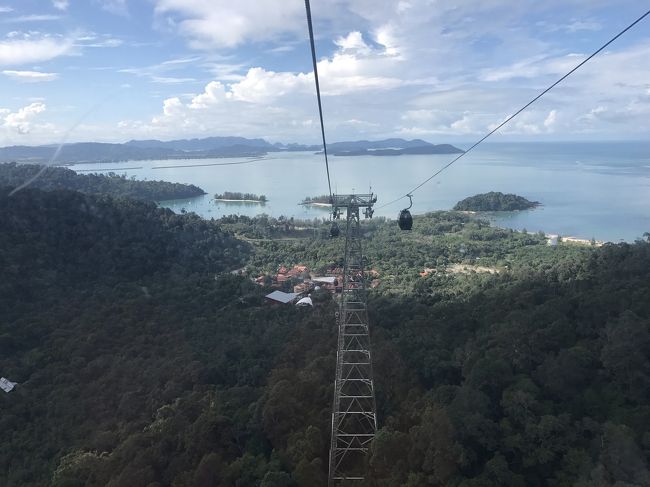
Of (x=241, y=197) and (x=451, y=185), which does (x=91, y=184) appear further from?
(x=451, y=185)

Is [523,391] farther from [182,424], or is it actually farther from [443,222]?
[443,222]

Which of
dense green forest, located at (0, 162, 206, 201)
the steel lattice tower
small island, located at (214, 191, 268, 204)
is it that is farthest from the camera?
small island, located at (214, 191, 268, 204)

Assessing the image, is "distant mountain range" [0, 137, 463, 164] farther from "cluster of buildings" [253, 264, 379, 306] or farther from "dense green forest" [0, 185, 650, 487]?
"dense green forest" [0, 185, 650, 487]

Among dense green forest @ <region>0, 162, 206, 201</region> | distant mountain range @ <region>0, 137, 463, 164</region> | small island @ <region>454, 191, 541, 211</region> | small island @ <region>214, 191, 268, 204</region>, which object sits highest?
distant mountain range @ <region>0, 137, 463, 164</region>

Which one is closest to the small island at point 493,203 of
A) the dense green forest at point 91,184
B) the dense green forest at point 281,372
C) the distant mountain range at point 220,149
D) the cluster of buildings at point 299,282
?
the distant mountain range at point 220,149

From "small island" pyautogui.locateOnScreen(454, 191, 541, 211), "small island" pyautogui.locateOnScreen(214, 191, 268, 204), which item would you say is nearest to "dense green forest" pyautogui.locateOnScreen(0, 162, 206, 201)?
"small island" pyautogui.locateOnScreen(214, 191, 268, 204)

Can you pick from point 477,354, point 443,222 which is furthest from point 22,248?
point 443,222
